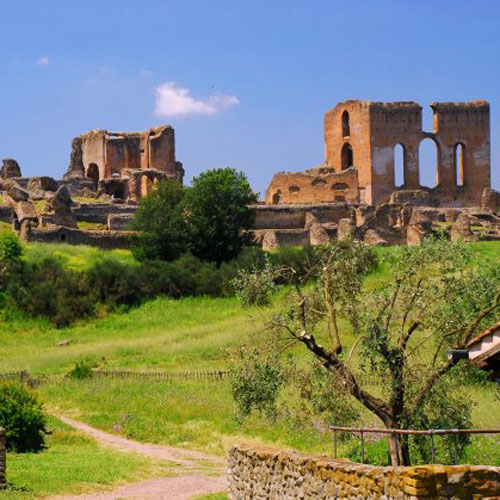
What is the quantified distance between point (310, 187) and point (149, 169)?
37.5 feet

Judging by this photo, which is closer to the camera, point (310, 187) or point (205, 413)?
point (205, 413)

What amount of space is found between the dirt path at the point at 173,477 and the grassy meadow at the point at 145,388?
476 mm

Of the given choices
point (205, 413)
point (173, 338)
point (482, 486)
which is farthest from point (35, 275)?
point (482, 486)

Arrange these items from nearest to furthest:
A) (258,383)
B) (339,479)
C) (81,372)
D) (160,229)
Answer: (339,479) → (258,383) → (81,372) → (160,229)

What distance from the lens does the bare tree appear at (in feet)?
60.0

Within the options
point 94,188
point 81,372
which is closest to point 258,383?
point 81,372

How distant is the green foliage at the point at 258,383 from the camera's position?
768 inches

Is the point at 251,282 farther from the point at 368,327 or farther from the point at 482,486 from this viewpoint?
the point at 482,486

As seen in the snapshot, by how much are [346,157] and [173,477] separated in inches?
2584

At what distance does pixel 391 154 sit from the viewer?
8175 cm

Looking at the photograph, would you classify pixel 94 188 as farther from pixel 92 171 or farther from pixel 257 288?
pixel 257 288

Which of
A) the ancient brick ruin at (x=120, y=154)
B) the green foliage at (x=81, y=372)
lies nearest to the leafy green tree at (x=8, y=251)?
the green foliage at (x=81, y=372)

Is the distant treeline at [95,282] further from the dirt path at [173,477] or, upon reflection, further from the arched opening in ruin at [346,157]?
the arched opening in ruin at [346,157]

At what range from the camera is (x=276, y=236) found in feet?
203
